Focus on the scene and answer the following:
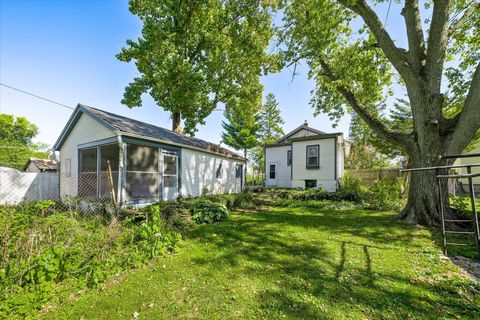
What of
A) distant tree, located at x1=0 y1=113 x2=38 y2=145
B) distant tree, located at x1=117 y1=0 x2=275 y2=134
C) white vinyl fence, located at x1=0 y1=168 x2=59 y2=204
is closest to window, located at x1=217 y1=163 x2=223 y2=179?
distant tree, located at x1=117 y1=0 x2=275 y2=134

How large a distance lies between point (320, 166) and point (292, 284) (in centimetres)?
1366

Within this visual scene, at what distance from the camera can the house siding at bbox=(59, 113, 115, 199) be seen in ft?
29.5

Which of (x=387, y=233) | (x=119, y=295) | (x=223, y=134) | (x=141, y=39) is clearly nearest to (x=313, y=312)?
(x=119, y=295)

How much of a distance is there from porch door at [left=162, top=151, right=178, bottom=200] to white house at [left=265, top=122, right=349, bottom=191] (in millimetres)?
10153

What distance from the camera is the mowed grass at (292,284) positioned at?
2.57 metres

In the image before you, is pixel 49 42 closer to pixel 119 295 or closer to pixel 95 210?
pixel 95 210

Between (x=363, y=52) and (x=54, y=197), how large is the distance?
17.5 m

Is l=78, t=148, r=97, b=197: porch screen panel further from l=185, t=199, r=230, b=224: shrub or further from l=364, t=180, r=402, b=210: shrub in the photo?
l=364, t=180, r=402, b=210: shrub

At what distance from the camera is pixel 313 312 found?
8.24 ft

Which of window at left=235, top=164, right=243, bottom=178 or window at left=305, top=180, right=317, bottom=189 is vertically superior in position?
window at left=235, top=164, right=243, bottom=178

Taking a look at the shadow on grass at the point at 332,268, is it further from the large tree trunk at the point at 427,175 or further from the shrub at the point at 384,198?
the shrub at the point at 384,198

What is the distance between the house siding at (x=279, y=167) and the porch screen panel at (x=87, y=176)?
13.9 m

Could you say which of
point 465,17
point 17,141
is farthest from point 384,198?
point 17,141

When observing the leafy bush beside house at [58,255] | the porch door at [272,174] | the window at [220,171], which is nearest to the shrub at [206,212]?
the leafy bush beside house at [58,255]
